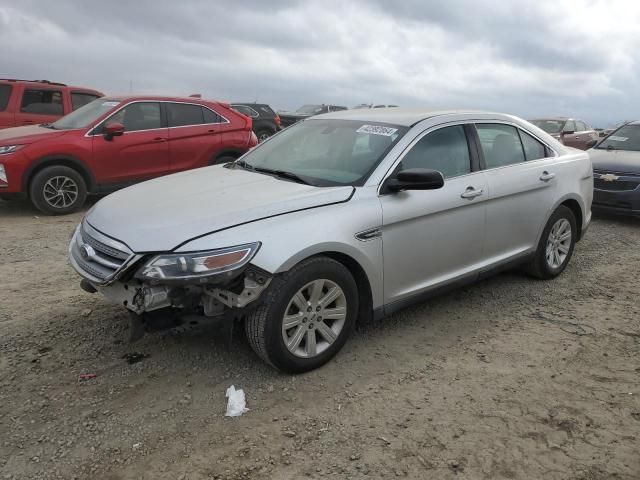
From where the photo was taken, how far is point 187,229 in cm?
297

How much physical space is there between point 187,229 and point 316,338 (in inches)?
41.1

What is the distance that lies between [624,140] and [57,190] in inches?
335

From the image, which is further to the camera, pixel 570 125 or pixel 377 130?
pixel 570 125

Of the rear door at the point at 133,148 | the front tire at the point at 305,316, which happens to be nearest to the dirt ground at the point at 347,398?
the front tire at the point at 305,316

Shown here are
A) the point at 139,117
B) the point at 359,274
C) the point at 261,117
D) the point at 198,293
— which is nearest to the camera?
the point at 198,293

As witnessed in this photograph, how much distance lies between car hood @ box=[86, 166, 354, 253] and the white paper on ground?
2.96 ft

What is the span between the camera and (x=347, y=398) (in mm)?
3109

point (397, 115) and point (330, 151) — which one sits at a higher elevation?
point (397, 115)

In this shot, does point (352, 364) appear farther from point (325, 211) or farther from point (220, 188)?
point (220, 188)

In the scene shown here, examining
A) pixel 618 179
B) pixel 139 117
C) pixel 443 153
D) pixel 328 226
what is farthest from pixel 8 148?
pixel 618 179

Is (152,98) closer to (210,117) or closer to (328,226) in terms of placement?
(210,117)

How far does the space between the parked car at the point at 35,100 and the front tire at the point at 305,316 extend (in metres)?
8.71

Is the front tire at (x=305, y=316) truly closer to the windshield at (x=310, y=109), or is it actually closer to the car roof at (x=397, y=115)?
the car roof at (x=397, y=115)

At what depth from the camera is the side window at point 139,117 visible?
778cm
